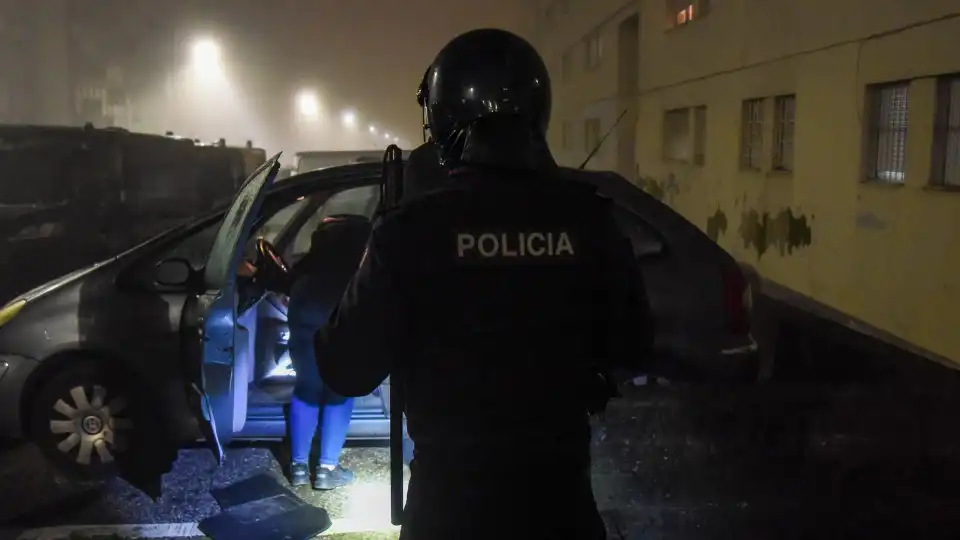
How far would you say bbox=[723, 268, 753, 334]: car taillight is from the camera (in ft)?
15.1

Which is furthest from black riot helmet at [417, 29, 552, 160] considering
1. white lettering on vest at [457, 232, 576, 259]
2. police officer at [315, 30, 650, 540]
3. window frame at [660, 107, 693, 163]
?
window frame at [660, 107, 693, 163]

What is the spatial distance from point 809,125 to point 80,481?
936cm

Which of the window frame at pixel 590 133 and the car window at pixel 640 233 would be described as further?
the window frame at pixel 590 133

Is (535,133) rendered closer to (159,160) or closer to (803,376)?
(803,376)

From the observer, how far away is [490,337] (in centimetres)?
166

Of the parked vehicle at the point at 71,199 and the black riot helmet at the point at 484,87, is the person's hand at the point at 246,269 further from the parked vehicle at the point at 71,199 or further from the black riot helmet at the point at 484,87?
the parked vehicle at the point at 71,199

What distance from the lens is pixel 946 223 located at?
8.08m

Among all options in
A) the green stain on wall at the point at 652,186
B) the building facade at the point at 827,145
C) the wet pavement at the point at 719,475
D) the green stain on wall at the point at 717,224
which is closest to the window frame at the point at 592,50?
the green stain on wall at the point at 652,186

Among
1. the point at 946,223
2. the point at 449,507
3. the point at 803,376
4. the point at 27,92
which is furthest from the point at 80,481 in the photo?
the point at 27,92

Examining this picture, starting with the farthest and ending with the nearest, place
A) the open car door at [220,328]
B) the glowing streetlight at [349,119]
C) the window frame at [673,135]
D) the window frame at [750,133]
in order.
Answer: the glowing streetlight at [349,119] → the window frame at [673,135] → the window frame at [750,133] → the open car door at [220,328]

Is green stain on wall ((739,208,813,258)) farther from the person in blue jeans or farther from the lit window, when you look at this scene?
the person in blue jeans

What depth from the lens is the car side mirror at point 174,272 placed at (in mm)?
4320

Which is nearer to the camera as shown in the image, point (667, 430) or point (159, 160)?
point (667, 430)

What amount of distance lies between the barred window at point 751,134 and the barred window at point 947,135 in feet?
16.4
